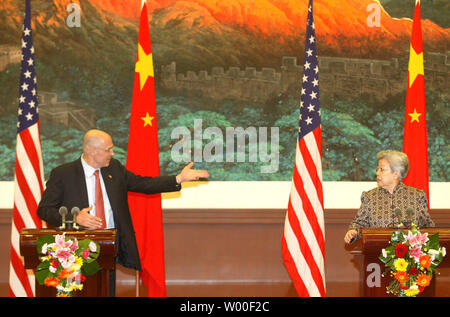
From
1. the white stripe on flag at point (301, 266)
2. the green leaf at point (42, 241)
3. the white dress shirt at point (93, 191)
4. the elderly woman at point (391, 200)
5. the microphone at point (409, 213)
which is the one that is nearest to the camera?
the green leaf at point (42, 241)

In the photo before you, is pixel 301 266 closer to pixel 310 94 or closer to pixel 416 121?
pixel 310 94

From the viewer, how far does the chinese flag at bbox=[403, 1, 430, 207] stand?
19.6 feet

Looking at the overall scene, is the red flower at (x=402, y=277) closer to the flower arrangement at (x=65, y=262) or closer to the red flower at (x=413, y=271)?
the red flower at (x=413, y=271)

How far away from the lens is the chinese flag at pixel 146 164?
591 cm

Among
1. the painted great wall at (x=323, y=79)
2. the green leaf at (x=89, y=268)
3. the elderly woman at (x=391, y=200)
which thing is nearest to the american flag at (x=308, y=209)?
the painted great wall at (x=323, y=79)

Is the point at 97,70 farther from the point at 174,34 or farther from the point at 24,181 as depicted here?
the point at 24,181

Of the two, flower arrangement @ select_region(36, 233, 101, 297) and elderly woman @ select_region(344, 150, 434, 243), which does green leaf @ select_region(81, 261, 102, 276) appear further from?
elderly woman @ select_region(344, 150, 434, 243)

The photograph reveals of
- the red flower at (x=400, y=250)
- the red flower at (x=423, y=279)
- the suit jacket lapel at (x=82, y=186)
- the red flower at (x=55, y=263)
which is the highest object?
the suit jacket lapel at (x=82, y=186)

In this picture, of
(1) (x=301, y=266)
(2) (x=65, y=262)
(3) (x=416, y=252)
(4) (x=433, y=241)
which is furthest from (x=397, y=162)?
(2) (x=65, y=262)

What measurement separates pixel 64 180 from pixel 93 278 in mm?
995

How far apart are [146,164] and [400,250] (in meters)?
3.06

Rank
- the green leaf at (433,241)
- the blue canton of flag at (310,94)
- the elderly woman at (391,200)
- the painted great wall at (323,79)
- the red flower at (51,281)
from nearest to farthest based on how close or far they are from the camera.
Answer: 1. the red flower at (51,281)
2. the green leaf at (433,241)
3. the elderly woman at (391,200)
4. the blue canton of flag at (310,94)
5. the painted great wall at (323,79)

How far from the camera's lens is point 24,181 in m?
5.71

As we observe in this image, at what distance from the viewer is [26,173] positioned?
5730 millimetres
